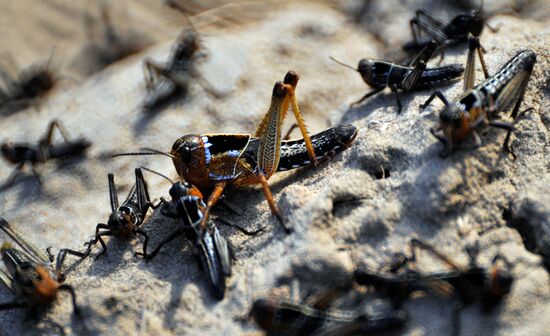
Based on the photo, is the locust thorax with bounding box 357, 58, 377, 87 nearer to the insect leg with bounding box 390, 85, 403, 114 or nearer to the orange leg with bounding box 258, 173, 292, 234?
the insect leg with bounding box 390, 85, 403, 114

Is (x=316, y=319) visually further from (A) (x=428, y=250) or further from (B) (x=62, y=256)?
(B) (x=62, y=256)

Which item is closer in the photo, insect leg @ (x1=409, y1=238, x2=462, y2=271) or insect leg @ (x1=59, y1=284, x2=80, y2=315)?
insect leg @ (x1=409, y1=238, x2=462, y2=271)

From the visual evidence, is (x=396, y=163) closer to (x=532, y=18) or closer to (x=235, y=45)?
(x=235, y=45)

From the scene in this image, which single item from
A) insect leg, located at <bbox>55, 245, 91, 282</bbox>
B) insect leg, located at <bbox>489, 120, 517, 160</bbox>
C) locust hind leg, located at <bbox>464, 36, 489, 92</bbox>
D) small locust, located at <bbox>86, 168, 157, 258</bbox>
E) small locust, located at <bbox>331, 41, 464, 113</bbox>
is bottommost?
insect leg, located at <bbox>55, 245, 91, 282</bbox>

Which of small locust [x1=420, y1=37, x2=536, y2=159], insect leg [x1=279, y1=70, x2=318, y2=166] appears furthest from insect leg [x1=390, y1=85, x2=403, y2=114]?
insect leg [x1=279, y1=70, x2=318, y2=166]

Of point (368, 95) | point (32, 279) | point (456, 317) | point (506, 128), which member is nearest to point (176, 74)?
point (368, 95)

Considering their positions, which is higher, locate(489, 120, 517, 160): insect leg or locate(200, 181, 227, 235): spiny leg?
locate(489, 120, 517, 160): insect leg

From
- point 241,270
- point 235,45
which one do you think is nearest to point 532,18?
point 235,45

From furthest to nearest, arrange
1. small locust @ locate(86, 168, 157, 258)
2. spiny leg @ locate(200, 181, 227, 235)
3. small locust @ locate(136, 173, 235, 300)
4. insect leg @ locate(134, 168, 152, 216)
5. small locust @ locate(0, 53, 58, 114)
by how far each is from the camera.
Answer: small locust @ locate(0, 53, 58, 114) < insect leg @ locate(134, 168, 152, 216) < small locust @ locate(86, 168, 157, 258) < spiny leg @ locate(200, 181, 227, 235) < small locust @ locate(136, 173, 235, 300)
